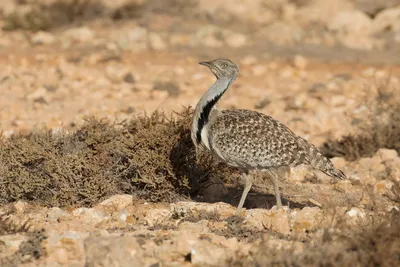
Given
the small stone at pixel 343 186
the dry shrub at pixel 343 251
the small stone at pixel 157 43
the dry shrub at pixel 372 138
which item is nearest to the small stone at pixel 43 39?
the small stone at pixel 157 43

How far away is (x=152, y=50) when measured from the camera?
15.3 meters

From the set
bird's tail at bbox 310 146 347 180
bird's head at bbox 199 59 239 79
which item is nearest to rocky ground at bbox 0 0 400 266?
bird's tail at bbox 310 146 347 180

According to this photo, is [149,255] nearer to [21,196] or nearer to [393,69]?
[21,196]

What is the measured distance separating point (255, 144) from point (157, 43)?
29.1 ft

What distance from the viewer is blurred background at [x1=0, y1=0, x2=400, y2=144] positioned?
11391 millimetres

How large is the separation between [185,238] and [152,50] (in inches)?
392

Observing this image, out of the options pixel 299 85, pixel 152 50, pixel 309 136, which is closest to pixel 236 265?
pixel 309 136

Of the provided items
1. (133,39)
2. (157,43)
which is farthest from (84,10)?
(157,43)

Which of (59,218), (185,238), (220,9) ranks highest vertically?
(185,238)

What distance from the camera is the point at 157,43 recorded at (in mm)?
15523

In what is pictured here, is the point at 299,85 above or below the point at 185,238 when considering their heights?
below

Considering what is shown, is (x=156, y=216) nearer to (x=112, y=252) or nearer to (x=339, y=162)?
(x=112, y=252)

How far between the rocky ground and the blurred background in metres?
0.04

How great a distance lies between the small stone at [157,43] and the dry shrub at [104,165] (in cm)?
750
